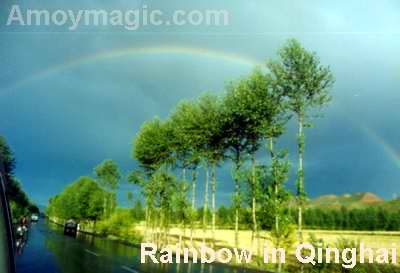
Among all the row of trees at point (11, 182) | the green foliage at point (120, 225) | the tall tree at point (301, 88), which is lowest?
the green foliage at point (120, 225)

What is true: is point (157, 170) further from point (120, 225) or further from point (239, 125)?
point (120, 225)

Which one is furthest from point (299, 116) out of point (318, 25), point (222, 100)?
point (318, 25)

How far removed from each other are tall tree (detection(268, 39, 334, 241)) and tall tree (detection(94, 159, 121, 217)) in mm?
4265

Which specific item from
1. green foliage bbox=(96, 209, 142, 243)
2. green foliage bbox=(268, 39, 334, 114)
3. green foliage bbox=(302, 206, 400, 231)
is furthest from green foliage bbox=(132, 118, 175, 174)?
green foliage bbox=(302, 206, 400, 231)

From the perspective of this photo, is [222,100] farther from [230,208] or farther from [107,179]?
[107,179]

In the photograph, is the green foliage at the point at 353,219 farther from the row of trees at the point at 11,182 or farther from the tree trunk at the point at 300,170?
the row of trees at the point at 11,182

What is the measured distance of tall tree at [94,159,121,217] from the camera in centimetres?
1196

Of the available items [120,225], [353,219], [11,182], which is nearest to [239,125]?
[353,219]

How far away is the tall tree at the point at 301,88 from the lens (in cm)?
895

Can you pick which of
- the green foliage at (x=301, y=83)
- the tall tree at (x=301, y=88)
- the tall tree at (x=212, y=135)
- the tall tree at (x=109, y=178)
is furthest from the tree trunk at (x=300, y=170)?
the tall tree at (x=109, y=178)

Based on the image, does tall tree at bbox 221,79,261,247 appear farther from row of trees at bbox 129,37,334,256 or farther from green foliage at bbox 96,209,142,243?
green foliage at bbox 96,209,142,243

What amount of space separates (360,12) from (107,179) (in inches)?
448

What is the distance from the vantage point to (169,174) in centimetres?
1159

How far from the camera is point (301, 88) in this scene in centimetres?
952
